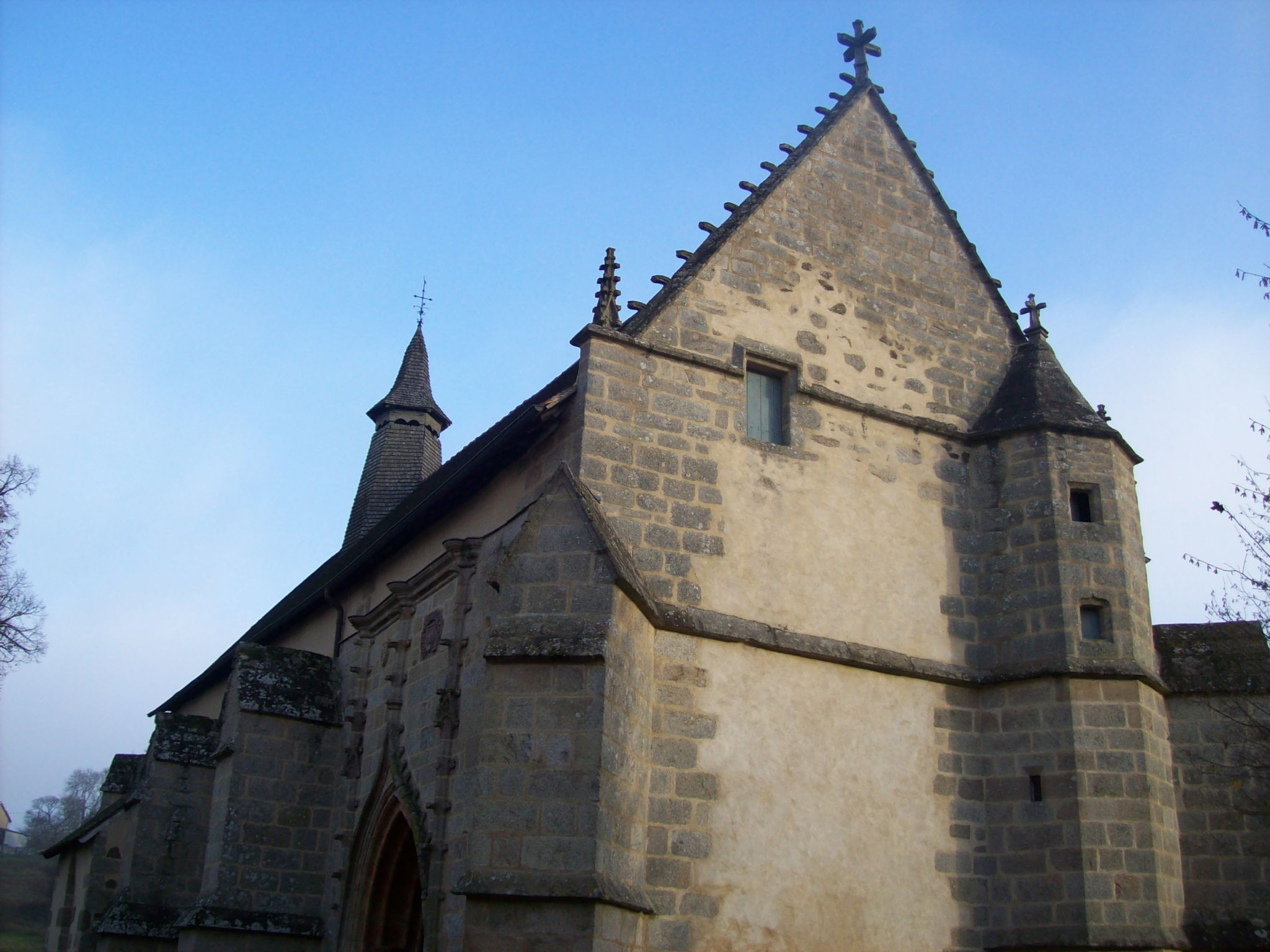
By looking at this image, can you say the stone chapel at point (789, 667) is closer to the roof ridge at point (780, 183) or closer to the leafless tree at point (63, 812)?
the roof ridge at point (780, 183)

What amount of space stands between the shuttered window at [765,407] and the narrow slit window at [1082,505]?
2.75 m

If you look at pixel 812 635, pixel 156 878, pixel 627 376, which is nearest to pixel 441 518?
pixel 627 376

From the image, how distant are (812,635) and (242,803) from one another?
21.7 ft

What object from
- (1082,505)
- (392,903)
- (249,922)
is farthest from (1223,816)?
(249,922)

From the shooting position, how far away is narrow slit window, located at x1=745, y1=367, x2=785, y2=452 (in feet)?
36.7

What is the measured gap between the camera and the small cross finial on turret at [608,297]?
34.9 feet

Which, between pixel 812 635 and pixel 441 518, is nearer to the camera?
pixel 812 635

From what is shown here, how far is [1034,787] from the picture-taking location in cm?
1049

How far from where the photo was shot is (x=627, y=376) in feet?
34.3

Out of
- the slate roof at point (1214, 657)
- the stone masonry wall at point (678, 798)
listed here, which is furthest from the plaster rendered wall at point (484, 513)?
the slate roof at point (1214, 657)

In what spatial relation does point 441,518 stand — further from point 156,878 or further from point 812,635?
point 156,878

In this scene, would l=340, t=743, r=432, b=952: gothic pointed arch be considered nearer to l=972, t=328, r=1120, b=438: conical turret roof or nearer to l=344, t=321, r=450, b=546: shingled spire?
l=972, t=328, r=1120, b=438: conical turret roof

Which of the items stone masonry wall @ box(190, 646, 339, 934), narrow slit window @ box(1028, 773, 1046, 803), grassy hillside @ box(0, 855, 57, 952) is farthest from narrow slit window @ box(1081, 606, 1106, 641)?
grassy hillside @ box(0, 855, 57, 952)

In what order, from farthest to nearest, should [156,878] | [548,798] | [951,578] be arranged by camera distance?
[156,878]
[951,578]
[548,798]
